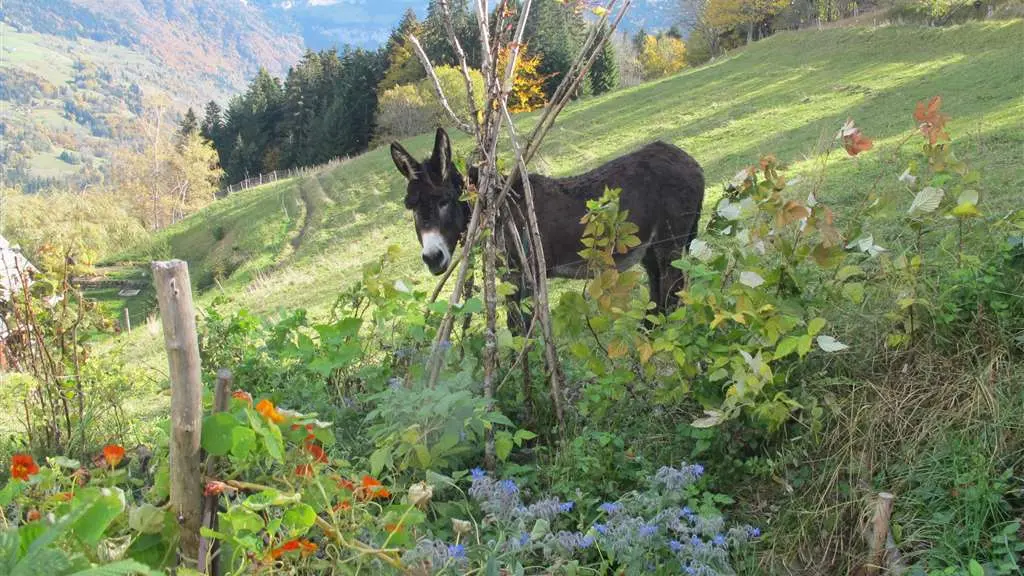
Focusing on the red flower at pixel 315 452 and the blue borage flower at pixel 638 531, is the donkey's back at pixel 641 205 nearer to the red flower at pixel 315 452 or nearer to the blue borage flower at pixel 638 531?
the blue borage flower at pixel 638 531

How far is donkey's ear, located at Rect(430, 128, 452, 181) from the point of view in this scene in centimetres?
410

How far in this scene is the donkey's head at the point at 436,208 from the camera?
15.0ft

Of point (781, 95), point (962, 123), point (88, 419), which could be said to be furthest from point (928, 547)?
point (781, 95)

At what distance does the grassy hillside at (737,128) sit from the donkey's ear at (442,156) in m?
0.81

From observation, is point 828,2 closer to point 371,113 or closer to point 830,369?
point 371,113

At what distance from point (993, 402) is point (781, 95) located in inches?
921

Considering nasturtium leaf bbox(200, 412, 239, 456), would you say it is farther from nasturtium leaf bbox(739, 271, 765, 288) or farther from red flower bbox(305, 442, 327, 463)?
nasturtium leaf bbox(739, 271, 765, 288)

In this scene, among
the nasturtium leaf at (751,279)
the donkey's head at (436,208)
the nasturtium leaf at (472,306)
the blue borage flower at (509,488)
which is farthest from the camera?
the donkey's head at (436,208)

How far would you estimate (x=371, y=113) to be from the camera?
59250 mm

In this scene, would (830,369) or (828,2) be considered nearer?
(830,369)

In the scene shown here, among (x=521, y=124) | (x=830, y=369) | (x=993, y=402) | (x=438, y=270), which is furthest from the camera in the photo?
(x=521, y=124)

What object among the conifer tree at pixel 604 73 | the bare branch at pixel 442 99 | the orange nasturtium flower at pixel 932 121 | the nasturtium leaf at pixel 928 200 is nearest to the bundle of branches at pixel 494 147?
the bare branch at pixel 442 99

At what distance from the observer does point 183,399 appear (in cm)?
218

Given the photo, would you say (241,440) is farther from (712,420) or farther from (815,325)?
(815,325)
